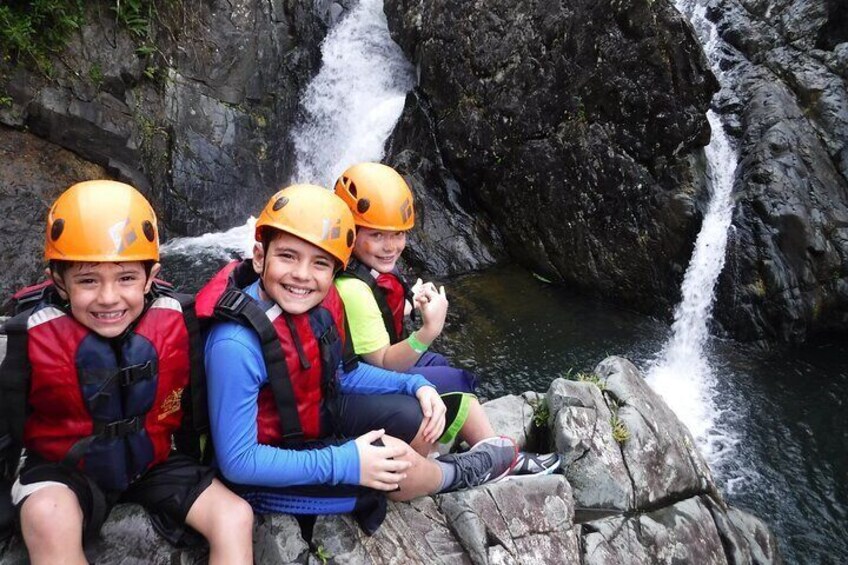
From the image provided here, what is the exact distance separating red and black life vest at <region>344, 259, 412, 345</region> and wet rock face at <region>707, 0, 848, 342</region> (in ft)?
23.9

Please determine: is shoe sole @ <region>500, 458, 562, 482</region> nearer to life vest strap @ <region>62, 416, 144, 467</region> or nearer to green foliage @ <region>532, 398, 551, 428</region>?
green foliage @ <region>532, 398, 551, 428</region>

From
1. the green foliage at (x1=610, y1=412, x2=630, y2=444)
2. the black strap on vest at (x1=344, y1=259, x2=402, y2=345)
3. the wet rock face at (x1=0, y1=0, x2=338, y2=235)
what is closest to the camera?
the black strap on vest at (x1=344, y1=259, x2=402, y2=345)

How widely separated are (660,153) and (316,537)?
27.8ft

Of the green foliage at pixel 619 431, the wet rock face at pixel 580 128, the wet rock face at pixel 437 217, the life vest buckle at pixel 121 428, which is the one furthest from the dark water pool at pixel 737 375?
the life vest buckle at pixel 121 428

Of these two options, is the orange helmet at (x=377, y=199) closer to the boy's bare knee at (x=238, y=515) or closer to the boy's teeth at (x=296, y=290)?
the boy's teeth at (x=296, y=290)

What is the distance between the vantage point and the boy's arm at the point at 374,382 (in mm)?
3312

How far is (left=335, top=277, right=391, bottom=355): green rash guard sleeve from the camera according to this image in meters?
3.28

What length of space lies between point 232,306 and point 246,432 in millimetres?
572

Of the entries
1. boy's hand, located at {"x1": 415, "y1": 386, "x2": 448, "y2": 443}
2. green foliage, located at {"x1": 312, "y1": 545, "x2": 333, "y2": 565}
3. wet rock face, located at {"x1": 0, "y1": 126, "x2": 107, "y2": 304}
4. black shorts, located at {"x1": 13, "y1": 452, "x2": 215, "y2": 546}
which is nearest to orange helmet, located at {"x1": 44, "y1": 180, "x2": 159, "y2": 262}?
black shorts, located at {"x1": 13, "y1": 452, "x2": 215, "y2": 546}

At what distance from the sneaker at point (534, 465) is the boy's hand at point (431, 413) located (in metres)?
0.92

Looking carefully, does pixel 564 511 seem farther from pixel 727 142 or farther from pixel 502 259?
pixel 727 142

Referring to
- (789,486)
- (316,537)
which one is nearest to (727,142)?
(789,486)

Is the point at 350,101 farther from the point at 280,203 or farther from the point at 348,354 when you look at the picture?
the point at 280,203

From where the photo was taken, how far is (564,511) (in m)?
3.74
